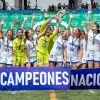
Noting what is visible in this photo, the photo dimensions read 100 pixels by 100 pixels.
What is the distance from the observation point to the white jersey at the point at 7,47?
58.2 feet

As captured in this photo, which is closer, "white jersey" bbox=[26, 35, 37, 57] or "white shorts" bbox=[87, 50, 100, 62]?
"white shorts" bbox=[87, 50, 100, 62]

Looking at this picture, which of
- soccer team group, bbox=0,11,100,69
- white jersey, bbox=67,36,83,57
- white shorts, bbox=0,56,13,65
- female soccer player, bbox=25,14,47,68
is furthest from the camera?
female soccer player, bbox=25,14,47,68

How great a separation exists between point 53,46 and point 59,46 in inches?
8.5

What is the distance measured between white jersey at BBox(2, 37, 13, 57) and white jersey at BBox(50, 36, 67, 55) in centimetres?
153

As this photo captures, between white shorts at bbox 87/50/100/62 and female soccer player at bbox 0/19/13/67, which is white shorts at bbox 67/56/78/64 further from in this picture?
female soccer player at bbox 0/19/13/67

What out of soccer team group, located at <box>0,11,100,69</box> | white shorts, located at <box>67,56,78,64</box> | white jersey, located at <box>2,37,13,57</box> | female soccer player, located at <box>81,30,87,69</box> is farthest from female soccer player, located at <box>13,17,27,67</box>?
female soccer player, located at <box>81,30,87,69</box>

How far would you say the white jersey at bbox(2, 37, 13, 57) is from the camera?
1775cm

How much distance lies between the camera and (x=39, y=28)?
18.0 metres

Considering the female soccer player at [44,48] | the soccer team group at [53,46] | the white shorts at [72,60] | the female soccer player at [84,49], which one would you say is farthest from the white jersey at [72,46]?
the female soccer player at [44,48]

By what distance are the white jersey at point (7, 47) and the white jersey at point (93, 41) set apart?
2.77 metres

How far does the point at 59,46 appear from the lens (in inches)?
691

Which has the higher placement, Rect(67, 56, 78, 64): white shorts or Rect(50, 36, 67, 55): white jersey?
Rect(50, 36, 67, 55): white jersey

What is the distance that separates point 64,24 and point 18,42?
5.88ft

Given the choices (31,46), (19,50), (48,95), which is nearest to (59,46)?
(31,46)
